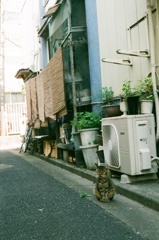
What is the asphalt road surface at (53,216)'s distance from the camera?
12.2ft

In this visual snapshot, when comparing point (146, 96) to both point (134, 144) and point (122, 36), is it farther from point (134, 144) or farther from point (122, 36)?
point (122, 36)

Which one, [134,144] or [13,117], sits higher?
[13,117]

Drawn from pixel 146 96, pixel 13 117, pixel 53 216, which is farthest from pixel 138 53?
pixel 13 117

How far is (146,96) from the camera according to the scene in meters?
6.29

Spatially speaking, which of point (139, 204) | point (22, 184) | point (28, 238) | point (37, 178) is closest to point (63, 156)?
point (37, 178)

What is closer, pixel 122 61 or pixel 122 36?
pixel 122 61

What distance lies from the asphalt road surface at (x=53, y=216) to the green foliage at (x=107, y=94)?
2.84m

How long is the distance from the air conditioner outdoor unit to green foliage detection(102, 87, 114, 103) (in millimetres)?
2124

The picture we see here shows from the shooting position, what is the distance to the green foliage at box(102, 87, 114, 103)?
8250 mm

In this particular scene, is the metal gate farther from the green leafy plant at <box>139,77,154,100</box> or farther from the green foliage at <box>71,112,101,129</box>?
the green leafy plant at <box>139,77,154,100</box>

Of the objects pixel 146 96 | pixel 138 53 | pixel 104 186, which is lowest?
pixel 104 186

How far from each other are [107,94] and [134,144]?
9.39 feet

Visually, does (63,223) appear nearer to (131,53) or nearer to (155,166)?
(155,166)

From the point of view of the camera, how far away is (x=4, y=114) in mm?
21125
